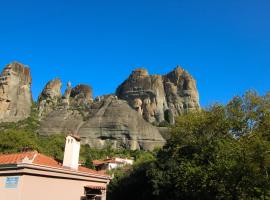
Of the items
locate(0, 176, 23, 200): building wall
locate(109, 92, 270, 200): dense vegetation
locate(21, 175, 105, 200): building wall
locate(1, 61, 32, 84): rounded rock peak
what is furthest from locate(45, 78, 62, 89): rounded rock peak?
locate(0, 176, 23, 200): building wall

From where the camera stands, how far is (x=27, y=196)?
60.2 ft

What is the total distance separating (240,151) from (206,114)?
8275 millimetres

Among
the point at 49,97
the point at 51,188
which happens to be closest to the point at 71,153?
the point at 51,188

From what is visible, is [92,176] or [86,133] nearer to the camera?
[92,176]

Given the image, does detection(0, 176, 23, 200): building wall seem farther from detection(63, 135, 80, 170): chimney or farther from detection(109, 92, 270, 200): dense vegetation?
detection(109, 92, 270, 200): dense vegetation

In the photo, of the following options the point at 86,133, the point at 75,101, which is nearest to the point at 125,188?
the point at 86,133

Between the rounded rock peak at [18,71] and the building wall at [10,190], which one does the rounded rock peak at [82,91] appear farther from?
the building wall at [10,190]

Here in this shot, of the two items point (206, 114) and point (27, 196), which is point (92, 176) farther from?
point (206, 114)

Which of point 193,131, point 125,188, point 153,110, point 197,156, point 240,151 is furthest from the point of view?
point 153,110

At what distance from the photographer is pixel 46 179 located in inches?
785

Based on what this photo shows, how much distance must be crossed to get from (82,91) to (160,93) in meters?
33.4

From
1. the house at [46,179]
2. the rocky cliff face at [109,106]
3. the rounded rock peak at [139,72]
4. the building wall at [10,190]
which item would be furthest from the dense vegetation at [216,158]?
the rounded rock peak at [139,72]

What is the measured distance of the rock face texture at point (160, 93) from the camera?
141000 mm

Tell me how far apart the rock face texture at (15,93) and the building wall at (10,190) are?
102469 millimetres
